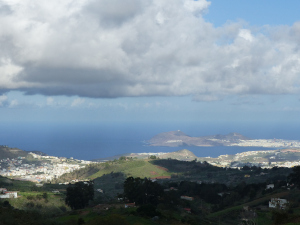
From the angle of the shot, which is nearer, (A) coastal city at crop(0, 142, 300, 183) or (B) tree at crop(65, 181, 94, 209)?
(B) tree at crop(65, 181, 94, 209)

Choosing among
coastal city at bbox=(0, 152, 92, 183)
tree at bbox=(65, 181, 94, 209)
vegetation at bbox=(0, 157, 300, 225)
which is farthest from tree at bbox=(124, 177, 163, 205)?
coastal city at bbox=(0, 152, 92, 183)

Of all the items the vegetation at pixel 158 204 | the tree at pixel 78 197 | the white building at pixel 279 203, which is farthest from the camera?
the tree at pixel 78 197

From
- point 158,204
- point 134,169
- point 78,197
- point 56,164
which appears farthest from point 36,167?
point 158,204

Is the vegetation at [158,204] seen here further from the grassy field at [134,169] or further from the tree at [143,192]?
the grassy field at [134,169]

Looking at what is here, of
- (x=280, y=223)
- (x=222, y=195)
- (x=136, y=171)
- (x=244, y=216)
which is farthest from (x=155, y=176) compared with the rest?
(x=280, y=223)

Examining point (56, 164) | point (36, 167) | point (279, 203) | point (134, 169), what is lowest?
point (279, 203)

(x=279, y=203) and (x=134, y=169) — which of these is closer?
(x=279, y=203)

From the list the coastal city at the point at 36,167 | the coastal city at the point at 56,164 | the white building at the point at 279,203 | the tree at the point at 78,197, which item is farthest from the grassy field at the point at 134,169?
the white building at the point at 279,203

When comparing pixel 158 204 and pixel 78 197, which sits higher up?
pixel 78 197

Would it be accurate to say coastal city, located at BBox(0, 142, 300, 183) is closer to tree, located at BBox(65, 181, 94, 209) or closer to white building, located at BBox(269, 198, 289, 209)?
tree, located at BBox(65, 181, 94, 209)

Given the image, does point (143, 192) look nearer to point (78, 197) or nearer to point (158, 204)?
point (158, 204)

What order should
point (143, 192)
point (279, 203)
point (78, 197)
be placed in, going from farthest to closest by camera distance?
point (78, 197), point (143, 192), point (279, 203)
